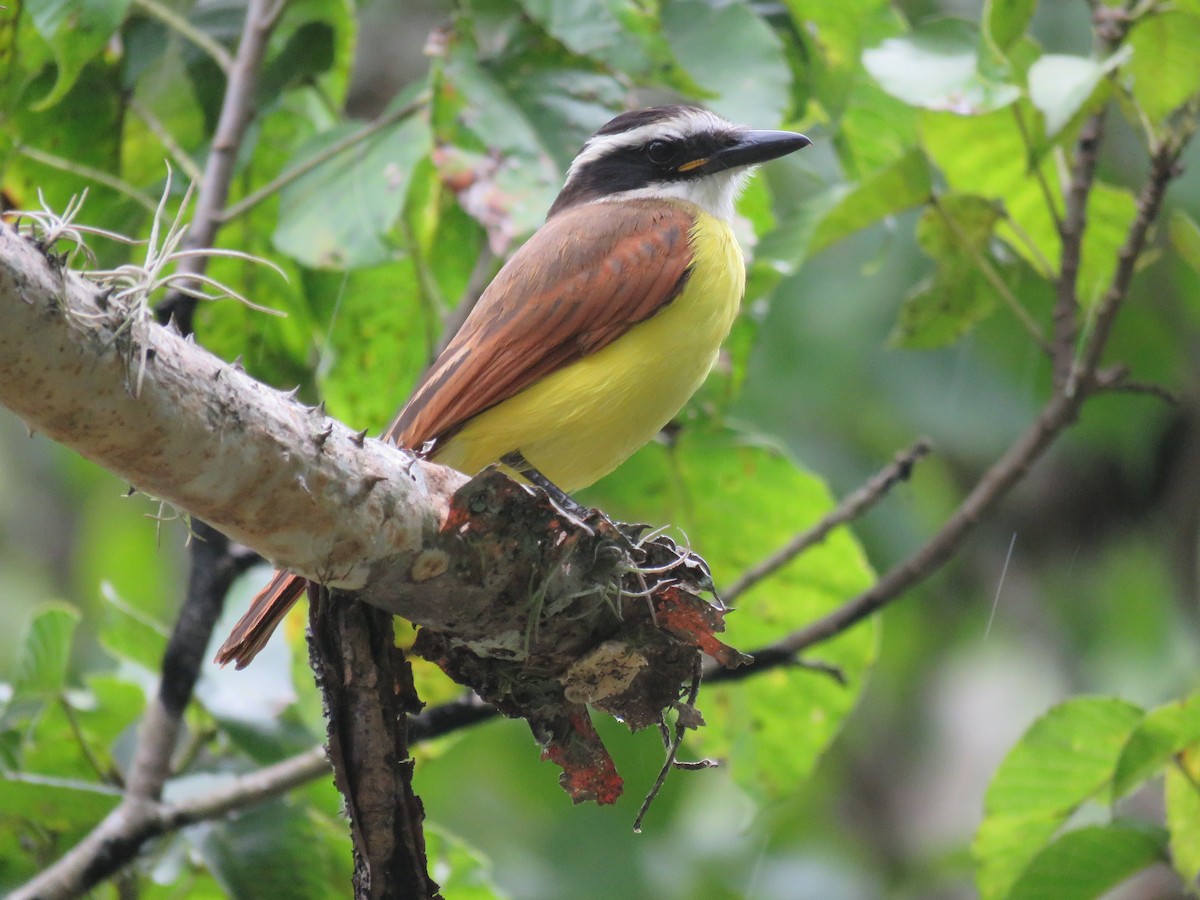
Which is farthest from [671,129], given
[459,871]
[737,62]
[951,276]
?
[459,871]

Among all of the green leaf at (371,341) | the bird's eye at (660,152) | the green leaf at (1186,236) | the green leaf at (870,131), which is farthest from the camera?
the green leaf at (870,131)

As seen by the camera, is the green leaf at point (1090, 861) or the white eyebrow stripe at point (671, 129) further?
the white eyebrow stripe at point (671, 129)

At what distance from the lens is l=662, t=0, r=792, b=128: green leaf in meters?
4.12

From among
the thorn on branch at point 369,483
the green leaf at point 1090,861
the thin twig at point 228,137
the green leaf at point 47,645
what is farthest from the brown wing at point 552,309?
the green leaf at point 1090,861

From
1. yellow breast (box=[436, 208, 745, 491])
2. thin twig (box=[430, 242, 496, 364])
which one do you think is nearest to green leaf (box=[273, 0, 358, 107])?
thin twig (box=[430, 242, 496, 364])

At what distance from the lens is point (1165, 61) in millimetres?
3732

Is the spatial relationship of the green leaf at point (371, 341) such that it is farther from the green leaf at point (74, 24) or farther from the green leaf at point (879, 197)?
the green leaf at point (879, 197)

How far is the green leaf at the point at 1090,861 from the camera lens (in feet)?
11.8

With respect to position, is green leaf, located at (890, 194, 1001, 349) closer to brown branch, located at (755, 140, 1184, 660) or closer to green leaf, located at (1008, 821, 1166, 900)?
brown branch, located at (755, 140, 1184, 660)

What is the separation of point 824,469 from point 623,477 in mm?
4049

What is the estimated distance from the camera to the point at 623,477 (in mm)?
4609

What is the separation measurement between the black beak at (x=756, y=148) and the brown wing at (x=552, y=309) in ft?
1.07

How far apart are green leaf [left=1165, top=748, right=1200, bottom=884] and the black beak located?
6.49 ft

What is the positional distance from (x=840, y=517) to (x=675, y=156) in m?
Answer: 1.24
